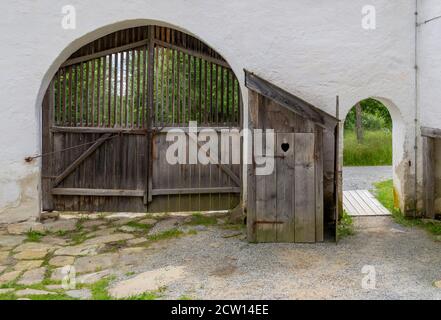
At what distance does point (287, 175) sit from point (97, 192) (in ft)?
11.7

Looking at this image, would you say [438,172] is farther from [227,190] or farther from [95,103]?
[95,103]

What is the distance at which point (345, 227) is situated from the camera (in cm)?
644

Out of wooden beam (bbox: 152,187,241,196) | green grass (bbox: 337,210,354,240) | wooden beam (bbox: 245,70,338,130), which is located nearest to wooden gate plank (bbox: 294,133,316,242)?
wooden beam (bbox: 245,70,338,130)

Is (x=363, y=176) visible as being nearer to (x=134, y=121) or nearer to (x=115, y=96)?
(x=134, y=121)

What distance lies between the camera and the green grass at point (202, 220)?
6.80 m

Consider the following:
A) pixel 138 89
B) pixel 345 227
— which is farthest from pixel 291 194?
pixel 138 89

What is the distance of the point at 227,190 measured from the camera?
7.38 meters

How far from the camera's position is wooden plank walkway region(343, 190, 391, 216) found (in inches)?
287

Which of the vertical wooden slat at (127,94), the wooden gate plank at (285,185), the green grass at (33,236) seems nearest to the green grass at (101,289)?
the green grass at (33,236)

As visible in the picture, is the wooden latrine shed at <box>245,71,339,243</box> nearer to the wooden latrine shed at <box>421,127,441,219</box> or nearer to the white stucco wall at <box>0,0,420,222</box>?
the white stucco wall at <box>0,0,420,222</box>

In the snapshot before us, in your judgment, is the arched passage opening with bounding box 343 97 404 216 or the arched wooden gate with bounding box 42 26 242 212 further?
the arched wooden gate with bounding box 42 26 242 212

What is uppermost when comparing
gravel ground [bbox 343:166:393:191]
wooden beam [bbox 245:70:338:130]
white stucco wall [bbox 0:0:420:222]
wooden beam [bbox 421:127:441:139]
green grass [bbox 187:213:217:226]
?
white stucco wall [bbox 0:0:420:222]

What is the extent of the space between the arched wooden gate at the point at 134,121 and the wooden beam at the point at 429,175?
3092mm

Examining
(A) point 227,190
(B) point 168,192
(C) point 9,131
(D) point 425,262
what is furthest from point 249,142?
(C) point 9,131
